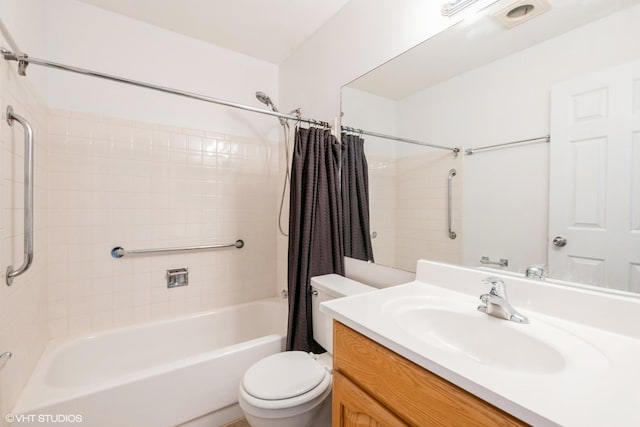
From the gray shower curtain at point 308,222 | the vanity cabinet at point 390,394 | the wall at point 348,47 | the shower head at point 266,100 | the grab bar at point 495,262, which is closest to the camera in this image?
the vanity cabinet at point 390,394

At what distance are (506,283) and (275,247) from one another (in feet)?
5.90

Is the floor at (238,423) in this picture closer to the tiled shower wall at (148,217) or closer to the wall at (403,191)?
the tiled shower wall at (148,217)

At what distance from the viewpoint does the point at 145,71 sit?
6.17 ft

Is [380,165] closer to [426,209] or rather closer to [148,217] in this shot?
[426,209]

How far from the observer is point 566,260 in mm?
861

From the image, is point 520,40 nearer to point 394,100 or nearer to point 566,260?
point 394,100

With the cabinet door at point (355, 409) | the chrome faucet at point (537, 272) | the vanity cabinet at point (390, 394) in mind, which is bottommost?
the cabinet door at point (355, 409)

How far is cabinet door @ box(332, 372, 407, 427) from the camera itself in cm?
69

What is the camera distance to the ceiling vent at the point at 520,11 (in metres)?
0.90

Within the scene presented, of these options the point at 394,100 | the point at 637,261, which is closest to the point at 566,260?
the point at 637,261

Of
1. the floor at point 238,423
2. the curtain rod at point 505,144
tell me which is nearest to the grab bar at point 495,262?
the curtain rod at point 505,144

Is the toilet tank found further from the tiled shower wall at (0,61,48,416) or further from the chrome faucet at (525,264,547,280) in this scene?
the tiled shower wall at (0,61,48,416)

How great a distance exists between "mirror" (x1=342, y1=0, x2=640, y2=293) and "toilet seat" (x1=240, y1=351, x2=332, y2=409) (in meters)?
0.65

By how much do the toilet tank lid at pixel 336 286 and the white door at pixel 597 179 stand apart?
772 mm
